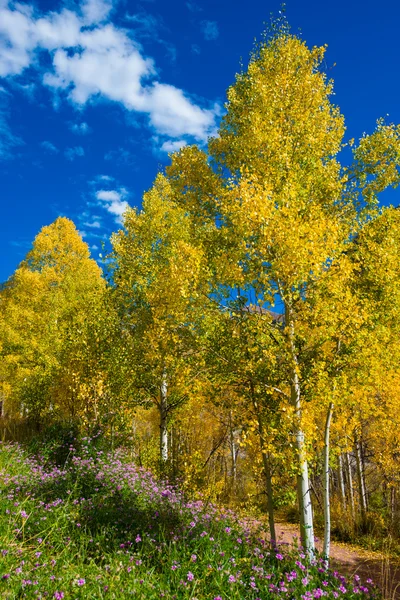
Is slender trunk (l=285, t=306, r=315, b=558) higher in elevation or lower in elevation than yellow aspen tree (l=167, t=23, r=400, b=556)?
lower

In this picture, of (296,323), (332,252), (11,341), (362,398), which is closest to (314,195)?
(332,252)

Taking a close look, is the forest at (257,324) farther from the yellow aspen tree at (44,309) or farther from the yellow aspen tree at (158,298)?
the yellow aspen tree at (44,309)

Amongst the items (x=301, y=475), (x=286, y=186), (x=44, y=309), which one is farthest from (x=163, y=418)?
(x=44, y=309)

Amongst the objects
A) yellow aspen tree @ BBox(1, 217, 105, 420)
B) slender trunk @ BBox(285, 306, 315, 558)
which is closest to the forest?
slender trunk @ BBox(285, 306, 315, 558)

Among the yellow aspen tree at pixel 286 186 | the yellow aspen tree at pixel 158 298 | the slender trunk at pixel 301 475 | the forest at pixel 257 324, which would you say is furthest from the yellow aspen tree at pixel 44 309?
the slender trunk at pixel 301 475

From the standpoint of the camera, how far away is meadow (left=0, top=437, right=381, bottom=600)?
3984mm

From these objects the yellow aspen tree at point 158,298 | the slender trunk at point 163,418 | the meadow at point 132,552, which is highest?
the yellow aspen tree at point 158,298

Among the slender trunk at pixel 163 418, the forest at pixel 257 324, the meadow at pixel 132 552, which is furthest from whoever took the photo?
the slender trunk at pixel 163 418

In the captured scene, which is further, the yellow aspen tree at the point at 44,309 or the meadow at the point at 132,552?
the yellow aspen tree at the point at 44,309

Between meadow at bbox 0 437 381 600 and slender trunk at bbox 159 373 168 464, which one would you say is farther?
slender trunk at bbox 159 373 168 464

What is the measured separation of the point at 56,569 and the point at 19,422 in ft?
49.0

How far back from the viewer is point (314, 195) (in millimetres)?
7453

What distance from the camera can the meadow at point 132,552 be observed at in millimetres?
3984

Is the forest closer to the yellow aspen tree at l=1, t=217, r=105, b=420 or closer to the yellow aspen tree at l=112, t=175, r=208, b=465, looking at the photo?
the yellow aspen tree at l=112, t=175, r=208, b=465
